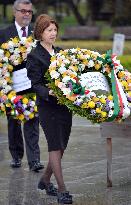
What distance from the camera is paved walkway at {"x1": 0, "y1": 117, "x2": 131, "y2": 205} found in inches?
283

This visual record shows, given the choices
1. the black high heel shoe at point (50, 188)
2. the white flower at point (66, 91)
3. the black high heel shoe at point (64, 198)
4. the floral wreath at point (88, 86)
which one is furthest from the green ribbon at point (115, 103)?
the black high heel shoe at point (50, 188)

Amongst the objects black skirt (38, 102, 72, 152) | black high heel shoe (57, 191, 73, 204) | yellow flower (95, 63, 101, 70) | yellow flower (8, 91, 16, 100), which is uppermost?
yellow flower (95, 63, 101, 70)

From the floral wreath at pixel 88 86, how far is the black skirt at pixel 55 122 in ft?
0.65

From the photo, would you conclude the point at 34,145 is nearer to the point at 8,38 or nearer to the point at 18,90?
the point at 18,90

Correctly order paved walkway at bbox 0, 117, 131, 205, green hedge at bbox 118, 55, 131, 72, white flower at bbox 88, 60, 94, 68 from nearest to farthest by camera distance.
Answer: white flower at bbox 88, 60, 94, 68 < paved walkway at bbox 0, 117, 131, 205 < green hedge at bbox 118, 55, 131, 72

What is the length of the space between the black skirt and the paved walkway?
58 cm

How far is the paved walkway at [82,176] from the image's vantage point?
7195 mm

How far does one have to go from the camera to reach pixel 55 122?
6918 millimetres

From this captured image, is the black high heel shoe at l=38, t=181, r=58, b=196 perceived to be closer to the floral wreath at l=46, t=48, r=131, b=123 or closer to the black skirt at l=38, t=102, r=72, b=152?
the black skirt at l=38, t=102, r=72, b=152

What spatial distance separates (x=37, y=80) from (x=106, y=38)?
2119 cm

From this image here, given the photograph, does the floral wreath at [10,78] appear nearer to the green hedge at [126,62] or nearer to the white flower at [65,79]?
the white flower at [65,79]

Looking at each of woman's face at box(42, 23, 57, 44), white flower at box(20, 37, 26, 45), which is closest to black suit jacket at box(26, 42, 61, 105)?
woman's face at box(42, 23, 57, 44)

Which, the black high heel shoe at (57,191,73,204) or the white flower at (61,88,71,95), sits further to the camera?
the black high heel shoe at (57,191,73,204)

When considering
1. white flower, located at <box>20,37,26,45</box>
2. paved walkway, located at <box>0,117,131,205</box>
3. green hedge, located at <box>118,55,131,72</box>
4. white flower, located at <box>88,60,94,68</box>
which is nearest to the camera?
white flower, located at <box>88,60,94,68</box>
